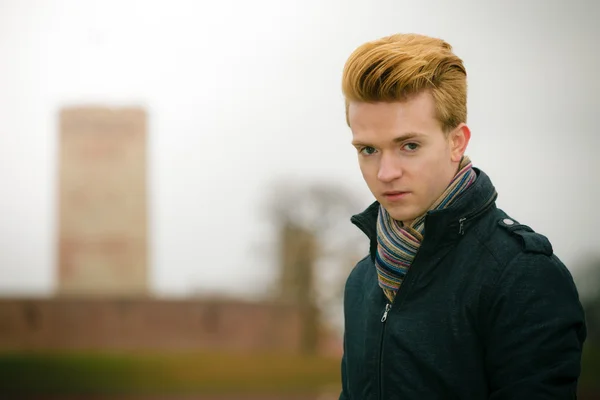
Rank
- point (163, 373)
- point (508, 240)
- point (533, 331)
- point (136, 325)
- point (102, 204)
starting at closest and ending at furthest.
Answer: point (533, 331)
point (508, 240)
point (163, 373)
point (136, 325)
point (102, 204)

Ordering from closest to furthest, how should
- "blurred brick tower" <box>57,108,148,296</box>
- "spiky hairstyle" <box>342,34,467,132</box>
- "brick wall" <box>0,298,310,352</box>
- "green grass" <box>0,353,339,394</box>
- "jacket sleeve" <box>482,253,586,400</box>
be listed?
"jacket sleeve" <box>482,253,586,400</box> < "spiky hairstyle" <box>342,34,467,132</box> < "green grass" <box>0,353,339,394</box> < "brick wall" <box>0,298,310,352</box> < "blurred brick tower" <box>57,108,148,296</box>

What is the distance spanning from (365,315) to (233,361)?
6965mm

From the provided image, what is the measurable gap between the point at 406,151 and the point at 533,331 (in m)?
0.41

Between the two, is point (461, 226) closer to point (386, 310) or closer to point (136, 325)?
point (386, 310)

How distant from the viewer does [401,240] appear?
4.65 ft

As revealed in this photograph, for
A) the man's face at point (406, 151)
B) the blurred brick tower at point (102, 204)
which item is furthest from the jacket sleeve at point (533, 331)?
the blurred brick tower at point (102, 204)

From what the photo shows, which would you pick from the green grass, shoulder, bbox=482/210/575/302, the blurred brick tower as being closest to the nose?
shoulder, bbox=482/210/575/302

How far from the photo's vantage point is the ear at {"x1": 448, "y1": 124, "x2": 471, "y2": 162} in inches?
55.3

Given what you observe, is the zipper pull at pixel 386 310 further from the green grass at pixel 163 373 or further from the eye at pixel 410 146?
the green grass at pixel 163 373

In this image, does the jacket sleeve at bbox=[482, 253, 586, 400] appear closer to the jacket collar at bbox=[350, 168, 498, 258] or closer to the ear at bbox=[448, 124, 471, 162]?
the jacket collar at bbox=[350, 168, 498, 258]

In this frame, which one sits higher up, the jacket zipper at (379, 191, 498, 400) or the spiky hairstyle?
the spiky hairstyle

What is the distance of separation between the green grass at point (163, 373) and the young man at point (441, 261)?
654cm

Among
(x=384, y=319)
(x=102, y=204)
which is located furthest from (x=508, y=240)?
(x=102, y=204)

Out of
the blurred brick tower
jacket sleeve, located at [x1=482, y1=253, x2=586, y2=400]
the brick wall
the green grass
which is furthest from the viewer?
the blurred brick tower
